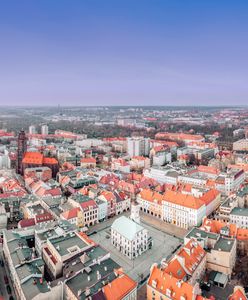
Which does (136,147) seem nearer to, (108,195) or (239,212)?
(108,195)

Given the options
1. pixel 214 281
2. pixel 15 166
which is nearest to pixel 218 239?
pixel 214 281

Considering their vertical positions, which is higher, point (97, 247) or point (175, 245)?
point (97, 247)

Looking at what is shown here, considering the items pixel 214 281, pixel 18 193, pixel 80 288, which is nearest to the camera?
pixel 80 288

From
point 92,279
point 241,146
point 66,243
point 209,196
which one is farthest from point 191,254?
point 241,146

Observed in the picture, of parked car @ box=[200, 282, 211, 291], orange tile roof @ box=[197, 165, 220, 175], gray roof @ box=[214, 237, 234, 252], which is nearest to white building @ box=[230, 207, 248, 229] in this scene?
gray roof @ box=[214, 237, 234, 252]

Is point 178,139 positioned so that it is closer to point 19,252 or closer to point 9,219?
point 9,219

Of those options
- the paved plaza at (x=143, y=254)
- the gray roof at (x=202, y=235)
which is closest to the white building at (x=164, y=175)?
the paved plaza at (x=143, y=254)
